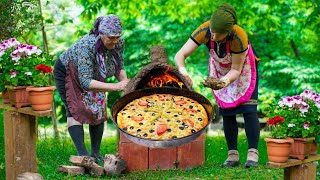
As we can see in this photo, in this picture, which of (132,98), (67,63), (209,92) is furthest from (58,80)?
(209,92)

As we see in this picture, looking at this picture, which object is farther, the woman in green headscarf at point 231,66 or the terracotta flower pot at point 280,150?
the woman in green headscarf at point 231,66

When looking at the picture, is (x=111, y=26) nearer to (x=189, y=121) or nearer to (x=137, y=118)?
(x=137, y=118)

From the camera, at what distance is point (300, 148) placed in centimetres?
494

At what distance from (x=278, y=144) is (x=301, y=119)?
34 cm

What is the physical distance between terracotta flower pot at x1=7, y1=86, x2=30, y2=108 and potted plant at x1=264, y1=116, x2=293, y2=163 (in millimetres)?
2110

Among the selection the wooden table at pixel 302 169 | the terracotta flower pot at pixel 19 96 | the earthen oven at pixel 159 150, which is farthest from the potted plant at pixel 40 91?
the wooden table at pixel 302 169

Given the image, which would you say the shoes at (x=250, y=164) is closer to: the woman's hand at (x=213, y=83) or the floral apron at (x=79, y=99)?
the woman's hand at (x=213, y=83)

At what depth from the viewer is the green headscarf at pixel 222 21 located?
17.9 ft

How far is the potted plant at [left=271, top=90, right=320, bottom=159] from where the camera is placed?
4949mm

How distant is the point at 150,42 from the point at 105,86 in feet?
40.2

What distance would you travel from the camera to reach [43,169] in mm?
6441

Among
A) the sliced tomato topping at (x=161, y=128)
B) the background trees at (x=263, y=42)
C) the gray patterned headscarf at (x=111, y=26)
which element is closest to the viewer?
the sliced tomato topping at (x=161, y=128)

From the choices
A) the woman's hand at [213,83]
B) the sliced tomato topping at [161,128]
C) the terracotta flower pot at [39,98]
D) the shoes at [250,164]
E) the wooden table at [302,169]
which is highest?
the woman's hand at [213,83]

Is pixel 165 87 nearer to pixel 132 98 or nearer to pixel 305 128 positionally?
pixel 132 98
